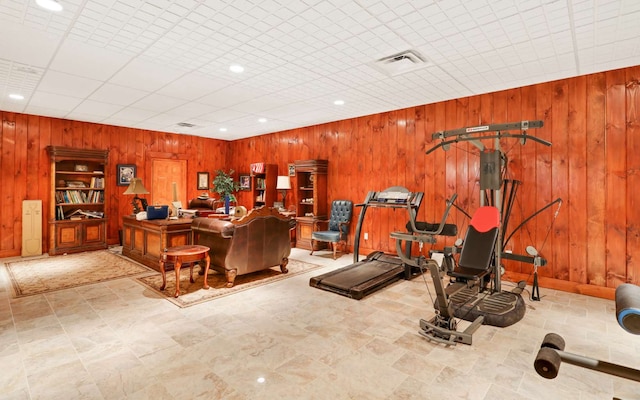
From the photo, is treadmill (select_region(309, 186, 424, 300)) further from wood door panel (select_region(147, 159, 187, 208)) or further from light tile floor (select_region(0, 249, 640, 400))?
wood door panel (select_region(147, 159, 187, 208))

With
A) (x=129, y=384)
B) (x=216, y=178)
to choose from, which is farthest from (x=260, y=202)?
(x=129, y=384)

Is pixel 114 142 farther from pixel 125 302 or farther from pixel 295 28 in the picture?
pixel 295 28

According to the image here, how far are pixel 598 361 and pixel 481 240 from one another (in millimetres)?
2446

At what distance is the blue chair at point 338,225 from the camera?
6273mm

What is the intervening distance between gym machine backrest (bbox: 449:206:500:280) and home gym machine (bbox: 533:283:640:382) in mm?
1912

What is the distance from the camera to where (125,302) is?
3.86m

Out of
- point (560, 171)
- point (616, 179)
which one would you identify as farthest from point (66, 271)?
point (616, 179)

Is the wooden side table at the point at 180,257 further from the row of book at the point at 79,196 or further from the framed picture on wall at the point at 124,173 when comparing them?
the framed picture on wall at the point at 124,173

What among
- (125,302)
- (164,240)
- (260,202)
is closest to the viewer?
(125,302)

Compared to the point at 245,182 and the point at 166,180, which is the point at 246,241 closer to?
the point at 245,182

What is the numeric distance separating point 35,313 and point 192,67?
129 inches

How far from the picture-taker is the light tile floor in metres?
2.22

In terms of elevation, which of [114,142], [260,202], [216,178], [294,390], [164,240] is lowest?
[294,390]

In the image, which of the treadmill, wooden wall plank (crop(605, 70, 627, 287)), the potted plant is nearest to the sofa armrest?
the treadmill
